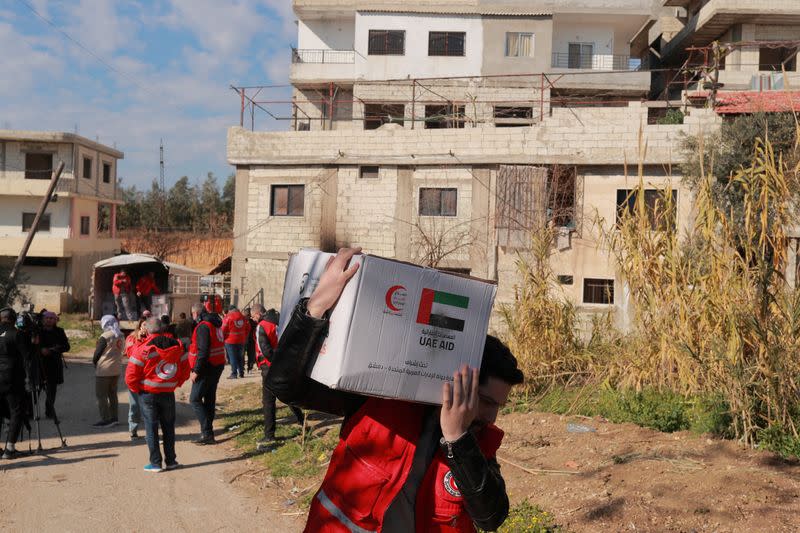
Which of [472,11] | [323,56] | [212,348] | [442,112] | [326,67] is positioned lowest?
[212,348]

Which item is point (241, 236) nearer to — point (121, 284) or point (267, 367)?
point (121, 284)

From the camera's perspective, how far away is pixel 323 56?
109 feet

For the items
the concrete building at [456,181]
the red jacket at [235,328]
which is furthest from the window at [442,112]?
the red jacket at [235,328]

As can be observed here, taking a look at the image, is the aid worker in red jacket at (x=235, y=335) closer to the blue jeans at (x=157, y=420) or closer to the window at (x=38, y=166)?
the blue jeans at (x=157, y=420)

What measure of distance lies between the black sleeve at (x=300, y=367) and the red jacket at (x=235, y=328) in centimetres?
1291

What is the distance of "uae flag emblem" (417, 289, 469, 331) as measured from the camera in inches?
104

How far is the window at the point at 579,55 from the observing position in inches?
1299

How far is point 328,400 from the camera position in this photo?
9.35ft

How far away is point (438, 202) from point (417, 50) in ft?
37.5

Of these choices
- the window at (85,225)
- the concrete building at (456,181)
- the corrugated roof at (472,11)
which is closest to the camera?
the concrete building at (456,181)

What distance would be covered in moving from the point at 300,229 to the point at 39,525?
57.2 feet

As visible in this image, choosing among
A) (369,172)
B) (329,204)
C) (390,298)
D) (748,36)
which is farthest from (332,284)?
(748,36)

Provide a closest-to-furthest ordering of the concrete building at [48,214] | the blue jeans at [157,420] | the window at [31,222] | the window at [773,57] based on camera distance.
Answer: the blue jeans at [157,420], the window at [773,57], the concrete building at [48,214], the window at [31,222]

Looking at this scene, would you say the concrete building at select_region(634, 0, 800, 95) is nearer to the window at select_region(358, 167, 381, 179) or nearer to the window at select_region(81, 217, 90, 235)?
the window at select_region(358, 167, 381, 179)
